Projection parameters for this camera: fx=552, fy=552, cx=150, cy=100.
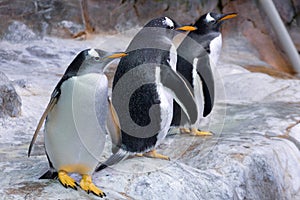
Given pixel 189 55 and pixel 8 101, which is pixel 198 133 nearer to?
pixel 189 55

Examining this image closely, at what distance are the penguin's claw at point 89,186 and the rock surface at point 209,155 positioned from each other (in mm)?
22

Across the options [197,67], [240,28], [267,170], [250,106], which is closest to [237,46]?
[240,28]

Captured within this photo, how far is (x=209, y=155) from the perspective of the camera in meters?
2.76

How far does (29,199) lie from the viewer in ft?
6.20

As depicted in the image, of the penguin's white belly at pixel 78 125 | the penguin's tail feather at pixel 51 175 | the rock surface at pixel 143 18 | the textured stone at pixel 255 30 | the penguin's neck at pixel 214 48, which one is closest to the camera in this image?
the penguin's white belly at pixel 78 125

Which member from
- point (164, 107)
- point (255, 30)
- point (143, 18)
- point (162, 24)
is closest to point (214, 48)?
point (162, 24)

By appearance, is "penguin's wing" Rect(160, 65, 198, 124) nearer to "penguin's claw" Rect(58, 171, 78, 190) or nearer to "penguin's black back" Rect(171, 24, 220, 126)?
"penguin's black back" Rect(171, 24, 220, 126)

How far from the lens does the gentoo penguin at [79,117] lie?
1995 mm

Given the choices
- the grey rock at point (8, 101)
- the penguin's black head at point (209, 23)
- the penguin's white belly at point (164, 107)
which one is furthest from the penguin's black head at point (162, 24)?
the grey rock at point (8, 101)

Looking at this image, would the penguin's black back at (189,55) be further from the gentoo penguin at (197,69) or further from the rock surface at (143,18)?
the rock surface at (143,18)

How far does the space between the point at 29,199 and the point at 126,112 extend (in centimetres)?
73

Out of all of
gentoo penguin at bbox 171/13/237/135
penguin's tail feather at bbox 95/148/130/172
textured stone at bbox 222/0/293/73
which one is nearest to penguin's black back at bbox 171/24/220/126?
gentoo penguin at bbox 171/13/237/135

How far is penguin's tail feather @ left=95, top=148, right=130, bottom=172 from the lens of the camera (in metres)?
2.29

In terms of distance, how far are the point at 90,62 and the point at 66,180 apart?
446 mm
